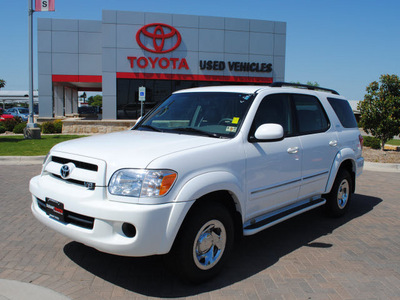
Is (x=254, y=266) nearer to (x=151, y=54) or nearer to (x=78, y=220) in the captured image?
(x=78, y=220)

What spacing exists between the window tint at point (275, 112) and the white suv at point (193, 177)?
1 centimetres

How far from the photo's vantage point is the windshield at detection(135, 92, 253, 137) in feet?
13.4

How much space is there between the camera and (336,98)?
6031 mm

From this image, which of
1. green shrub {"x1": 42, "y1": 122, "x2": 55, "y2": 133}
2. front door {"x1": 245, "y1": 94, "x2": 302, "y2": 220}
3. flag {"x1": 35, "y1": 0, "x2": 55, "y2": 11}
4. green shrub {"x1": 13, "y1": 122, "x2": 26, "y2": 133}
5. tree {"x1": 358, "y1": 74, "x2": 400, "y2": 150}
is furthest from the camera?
green shrub {"x1": 42, "y1": 122, "x2": 55, "y2": 133}

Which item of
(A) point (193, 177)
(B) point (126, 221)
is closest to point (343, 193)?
(A) point (193, 177)

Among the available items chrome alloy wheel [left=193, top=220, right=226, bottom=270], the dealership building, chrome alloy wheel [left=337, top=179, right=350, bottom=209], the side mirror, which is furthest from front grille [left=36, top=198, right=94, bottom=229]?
the dealership building

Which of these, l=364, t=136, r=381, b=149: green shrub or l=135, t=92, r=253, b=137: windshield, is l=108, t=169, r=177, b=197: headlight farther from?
l=364, t=136, r=381, b=149: green shrub

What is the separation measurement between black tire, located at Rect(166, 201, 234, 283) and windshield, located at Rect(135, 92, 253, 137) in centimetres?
90

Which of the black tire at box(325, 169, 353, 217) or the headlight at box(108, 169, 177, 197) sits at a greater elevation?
the headlight at box(108, 169, 177, 197)

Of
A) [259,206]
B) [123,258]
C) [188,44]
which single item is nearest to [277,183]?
[259,206]

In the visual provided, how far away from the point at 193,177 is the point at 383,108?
1418 centimetres

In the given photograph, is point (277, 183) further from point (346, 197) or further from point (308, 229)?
point (346, 197)

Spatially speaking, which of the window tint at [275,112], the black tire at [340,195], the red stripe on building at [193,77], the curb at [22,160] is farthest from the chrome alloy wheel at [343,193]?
the red stripe on building at [193,77]

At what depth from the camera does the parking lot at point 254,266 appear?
348 centimetres
